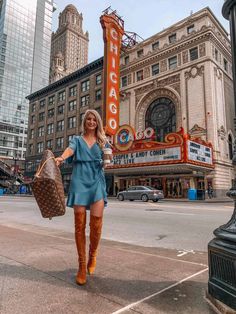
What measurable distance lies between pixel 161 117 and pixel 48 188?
3371 cm

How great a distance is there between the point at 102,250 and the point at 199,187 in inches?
1055

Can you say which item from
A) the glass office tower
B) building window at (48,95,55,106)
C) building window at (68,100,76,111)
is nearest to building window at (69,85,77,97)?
building window at (68,100,76,111)

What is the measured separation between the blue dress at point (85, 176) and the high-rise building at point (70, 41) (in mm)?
130404

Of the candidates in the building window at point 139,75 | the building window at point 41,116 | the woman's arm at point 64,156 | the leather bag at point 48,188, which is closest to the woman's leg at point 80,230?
the leather bag at point 48,188

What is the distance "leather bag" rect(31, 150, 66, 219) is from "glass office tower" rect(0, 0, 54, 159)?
3987 inches

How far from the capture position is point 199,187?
29375 mm

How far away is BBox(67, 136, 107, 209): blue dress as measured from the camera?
9.58ft

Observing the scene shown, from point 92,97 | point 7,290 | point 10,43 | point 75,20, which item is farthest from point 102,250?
point 75,20

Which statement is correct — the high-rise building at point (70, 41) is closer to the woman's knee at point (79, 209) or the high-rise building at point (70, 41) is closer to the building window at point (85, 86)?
the building window at point (85, 86)

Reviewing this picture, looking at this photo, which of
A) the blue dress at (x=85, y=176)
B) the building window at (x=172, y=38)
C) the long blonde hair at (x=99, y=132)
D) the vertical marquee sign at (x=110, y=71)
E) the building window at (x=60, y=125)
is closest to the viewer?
the blue dress at (x=85, y=176)

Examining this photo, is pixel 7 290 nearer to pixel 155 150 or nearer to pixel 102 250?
pixel 102 250

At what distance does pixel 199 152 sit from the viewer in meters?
26.6

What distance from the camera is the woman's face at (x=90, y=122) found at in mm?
3260

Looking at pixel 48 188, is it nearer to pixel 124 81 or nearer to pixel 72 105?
pixel 124 81
